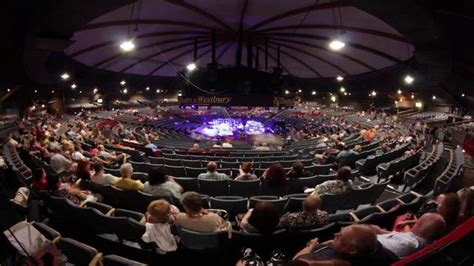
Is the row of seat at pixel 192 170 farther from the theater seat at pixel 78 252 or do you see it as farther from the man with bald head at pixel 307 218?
the theater seat at pixel 78 252

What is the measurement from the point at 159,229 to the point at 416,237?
127 inches

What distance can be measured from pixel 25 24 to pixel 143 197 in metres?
5.94

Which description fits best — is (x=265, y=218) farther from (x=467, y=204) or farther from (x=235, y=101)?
(x=235, y=101)

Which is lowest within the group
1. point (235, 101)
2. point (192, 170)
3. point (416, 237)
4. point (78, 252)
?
point (78, 252)

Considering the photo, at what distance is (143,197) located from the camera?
18.5 ft

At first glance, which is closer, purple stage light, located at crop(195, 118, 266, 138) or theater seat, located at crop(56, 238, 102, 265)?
theater seat, located at crop(56, 238, 102, 265)

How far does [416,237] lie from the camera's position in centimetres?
335

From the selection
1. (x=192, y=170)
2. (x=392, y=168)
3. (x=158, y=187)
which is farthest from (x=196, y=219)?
(x=392, y=168)

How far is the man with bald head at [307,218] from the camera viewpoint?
13.5 feet

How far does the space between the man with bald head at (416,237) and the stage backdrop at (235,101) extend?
19187mm

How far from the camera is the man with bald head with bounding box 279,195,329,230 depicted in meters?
4.11

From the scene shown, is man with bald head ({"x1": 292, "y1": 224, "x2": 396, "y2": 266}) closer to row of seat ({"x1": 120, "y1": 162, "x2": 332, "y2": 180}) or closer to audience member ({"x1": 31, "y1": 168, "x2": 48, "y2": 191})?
audience member ({"x1": 31, "y1": 168, "x2": 48, "y2": 191})

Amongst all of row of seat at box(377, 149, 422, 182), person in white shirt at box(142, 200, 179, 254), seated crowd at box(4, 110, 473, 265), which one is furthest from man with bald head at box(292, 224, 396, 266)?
row of seat at box(377, 149, 422, 182)

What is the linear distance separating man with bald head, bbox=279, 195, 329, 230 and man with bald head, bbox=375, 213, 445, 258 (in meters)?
0.93
